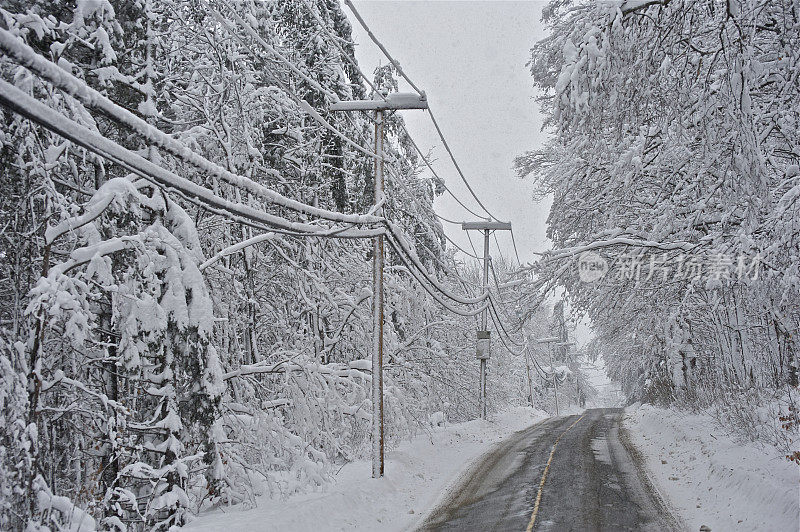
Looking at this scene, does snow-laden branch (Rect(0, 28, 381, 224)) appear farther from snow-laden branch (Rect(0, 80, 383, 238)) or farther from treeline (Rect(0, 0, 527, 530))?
snow-laden branch (Rect(0, 80, 383, 238))

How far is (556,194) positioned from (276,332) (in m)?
8.79

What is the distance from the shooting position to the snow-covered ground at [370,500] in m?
9.34

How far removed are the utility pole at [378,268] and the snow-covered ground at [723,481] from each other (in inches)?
243

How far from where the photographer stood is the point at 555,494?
13.1 meters

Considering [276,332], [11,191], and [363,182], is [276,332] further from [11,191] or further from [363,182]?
[11,191]

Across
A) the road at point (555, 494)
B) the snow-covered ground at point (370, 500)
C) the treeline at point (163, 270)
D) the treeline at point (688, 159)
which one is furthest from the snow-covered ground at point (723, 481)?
the treeline at point (163, 270)

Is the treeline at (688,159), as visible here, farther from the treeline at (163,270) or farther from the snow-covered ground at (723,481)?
the treeline at (163,270)

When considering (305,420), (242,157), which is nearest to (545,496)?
(305,420)

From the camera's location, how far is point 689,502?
468 inches

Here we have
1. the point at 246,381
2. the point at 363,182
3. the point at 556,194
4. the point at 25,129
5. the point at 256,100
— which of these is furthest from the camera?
the point at 363,182

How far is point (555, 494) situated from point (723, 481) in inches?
132

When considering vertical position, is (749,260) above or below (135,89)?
below

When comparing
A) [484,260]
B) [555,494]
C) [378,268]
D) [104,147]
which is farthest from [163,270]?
[484,260]

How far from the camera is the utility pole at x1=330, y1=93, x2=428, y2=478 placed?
43.5ft
